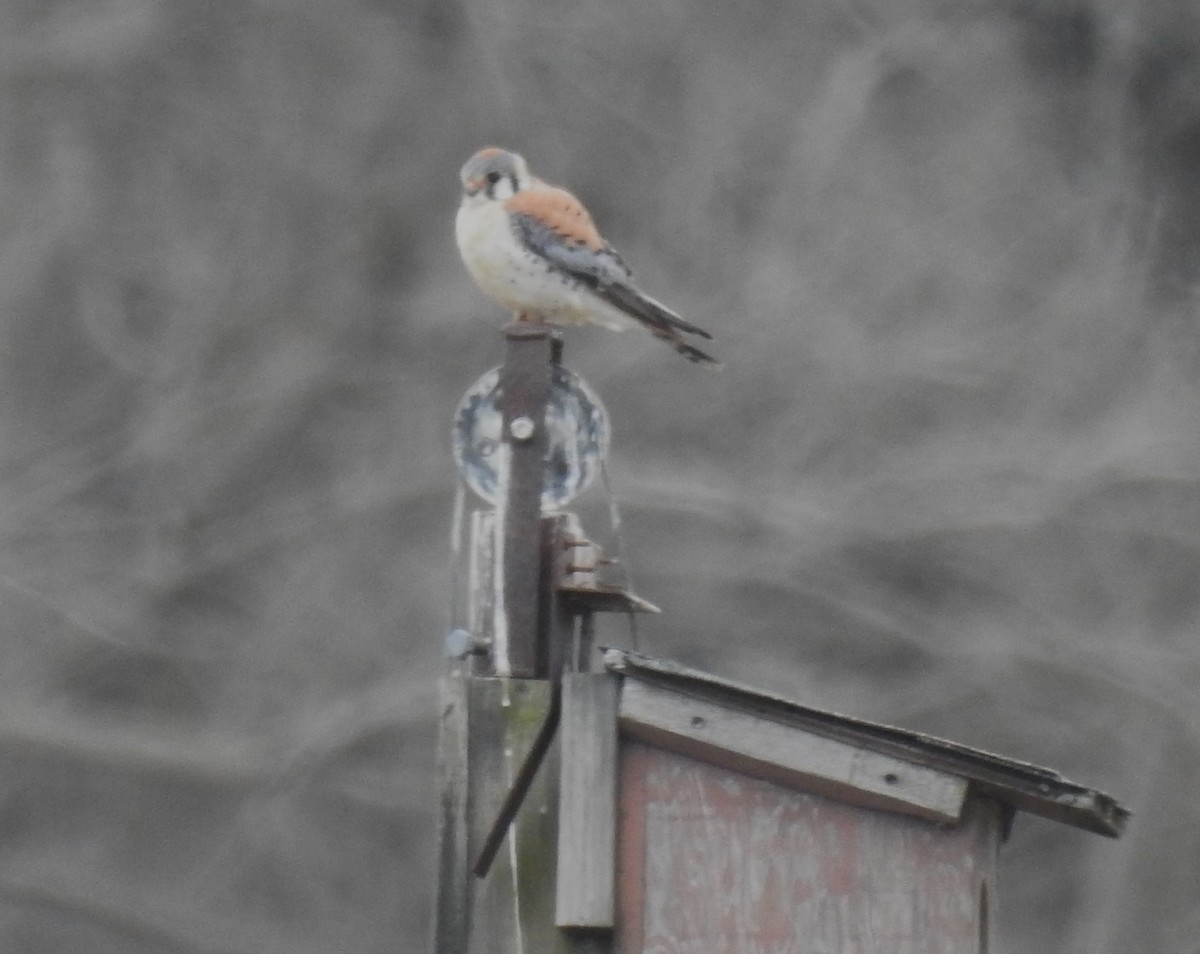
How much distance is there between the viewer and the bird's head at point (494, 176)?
21.5 ft

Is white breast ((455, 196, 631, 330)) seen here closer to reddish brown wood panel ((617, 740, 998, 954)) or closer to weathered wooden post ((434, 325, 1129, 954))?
weathered wooden post ((434, 325, 1129, 954))

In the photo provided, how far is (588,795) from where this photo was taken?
16.0 feet

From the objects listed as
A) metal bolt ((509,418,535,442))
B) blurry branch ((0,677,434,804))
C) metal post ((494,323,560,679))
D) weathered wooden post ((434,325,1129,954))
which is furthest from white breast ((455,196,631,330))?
blurry branch ((0,677,434,804))

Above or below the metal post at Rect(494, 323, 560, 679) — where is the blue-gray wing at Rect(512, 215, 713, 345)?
above

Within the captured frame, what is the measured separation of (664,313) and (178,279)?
22.1 ft

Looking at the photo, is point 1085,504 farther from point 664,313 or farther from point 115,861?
point 664,313

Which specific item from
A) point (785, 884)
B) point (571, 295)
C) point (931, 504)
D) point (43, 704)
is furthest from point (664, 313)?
point (43, 704)

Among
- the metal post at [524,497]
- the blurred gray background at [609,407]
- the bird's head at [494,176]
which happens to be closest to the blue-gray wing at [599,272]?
the bird's head at [494,176]

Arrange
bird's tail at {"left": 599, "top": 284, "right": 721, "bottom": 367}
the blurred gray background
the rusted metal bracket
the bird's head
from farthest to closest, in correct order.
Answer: the blurred gray background
the bird's head
bird's tail at {"left": 599, "top": 284, "right": 721, "bottom": 367}
the rusted metal bracket

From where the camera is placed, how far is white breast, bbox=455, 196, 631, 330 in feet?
20.0

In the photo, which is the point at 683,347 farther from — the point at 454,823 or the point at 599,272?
the point at 454,823

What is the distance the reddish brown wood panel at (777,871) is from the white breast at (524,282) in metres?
1.39

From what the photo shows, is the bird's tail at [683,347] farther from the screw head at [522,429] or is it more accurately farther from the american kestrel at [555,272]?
the screw head at [522,429]

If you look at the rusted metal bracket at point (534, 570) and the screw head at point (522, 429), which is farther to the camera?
the screw head at point (522, 429)
